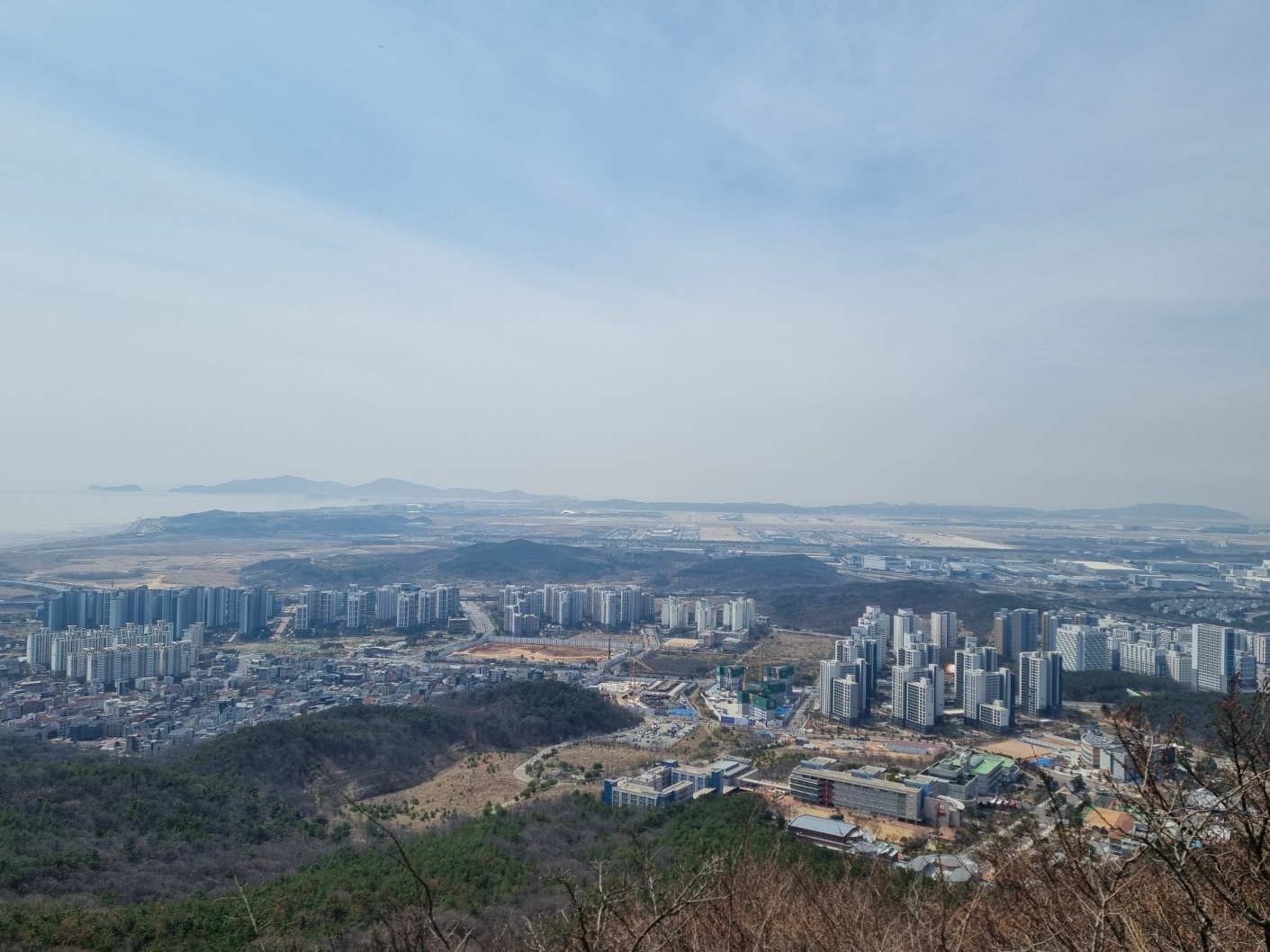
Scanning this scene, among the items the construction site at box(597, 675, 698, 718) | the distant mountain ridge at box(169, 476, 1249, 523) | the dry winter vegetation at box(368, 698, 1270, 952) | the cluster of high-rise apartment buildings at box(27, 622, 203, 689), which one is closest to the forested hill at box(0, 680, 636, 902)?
the construction site at box(597, 675, 698, 718)

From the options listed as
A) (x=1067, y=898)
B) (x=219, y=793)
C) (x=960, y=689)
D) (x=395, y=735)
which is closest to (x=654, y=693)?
(x=960, y=689)

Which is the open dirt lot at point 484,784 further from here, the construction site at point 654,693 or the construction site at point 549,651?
the construction site at point 549,651

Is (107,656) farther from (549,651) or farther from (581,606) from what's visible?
(581,606)

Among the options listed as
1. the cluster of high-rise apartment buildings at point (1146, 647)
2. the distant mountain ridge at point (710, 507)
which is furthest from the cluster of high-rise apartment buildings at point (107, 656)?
the distant mountain ridge at point (710, 507)

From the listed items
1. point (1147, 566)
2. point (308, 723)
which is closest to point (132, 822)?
point (308, 723)

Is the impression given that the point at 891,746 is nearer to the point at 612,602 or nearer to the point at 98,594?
the point at 612,602
